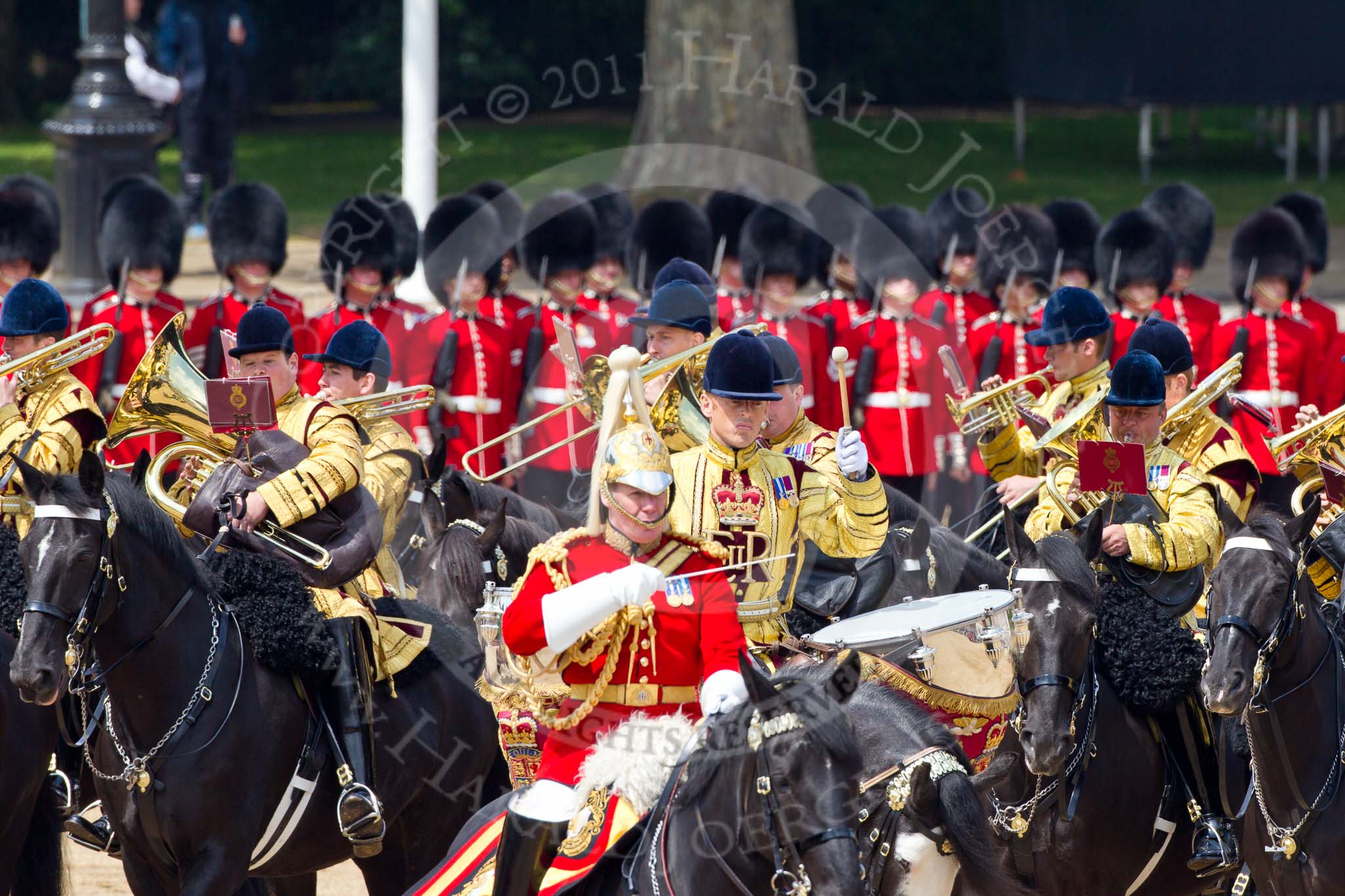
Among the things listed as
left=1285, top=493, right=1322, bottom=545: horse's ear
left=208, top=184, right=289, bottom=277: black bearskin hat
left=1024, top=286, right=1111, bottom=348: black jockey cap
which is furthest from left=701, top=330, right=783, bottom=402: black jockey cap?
left=208, top=184, right=289, bottom=277: black bearskin hat

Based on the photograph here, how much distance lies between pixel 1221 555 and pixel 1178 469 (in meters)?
0.73

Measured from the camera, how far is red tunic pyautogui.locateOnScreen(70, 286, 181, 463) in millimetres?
8383

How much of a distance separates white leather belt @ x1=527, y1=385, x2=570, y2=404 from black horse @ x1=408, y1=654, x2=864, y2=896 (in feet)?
17.5

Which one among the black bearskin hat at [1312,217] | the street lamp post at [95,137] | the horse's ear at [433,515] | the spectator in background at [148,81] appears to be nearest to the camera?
the horse's ear at [433,515]

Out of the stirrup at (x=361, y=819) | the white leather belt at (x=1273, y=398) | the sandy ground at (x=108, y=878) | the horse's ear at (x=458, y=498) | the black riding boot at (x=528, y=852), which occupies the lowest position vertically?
the sandy ground at (x=108, y=878)

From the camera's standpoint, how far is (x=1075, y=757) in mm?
5250

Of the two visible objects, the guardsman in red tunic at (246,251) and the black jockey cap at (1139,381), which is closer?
the black jockey cap at (1139,381)

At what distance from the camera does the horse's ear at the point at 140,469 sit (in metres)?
5.05

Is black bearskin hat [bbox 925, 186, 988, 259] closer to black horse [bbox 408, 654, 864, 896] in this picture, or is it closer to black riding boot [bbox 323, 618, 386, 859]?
black riding boot [bbox 323, 618, 386, 859]

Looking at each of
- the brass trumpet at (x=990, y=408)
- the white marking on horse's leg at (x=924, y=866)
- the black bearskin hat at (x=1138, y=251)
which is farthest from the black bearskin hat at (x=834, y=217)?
the white marking on horse's leg at (x=924, y=866)

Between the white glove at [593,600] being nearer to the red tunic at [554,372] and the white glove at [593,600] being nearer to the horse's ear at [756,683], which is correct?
the horse's ear at [756,683]

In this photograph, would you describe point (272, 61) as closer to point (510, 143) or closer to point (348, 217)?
point (510, 143)

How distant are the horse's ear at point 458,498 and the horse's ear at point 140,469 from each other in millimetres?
1258

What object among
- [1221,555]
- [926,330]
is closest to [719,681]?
[1221,555]
